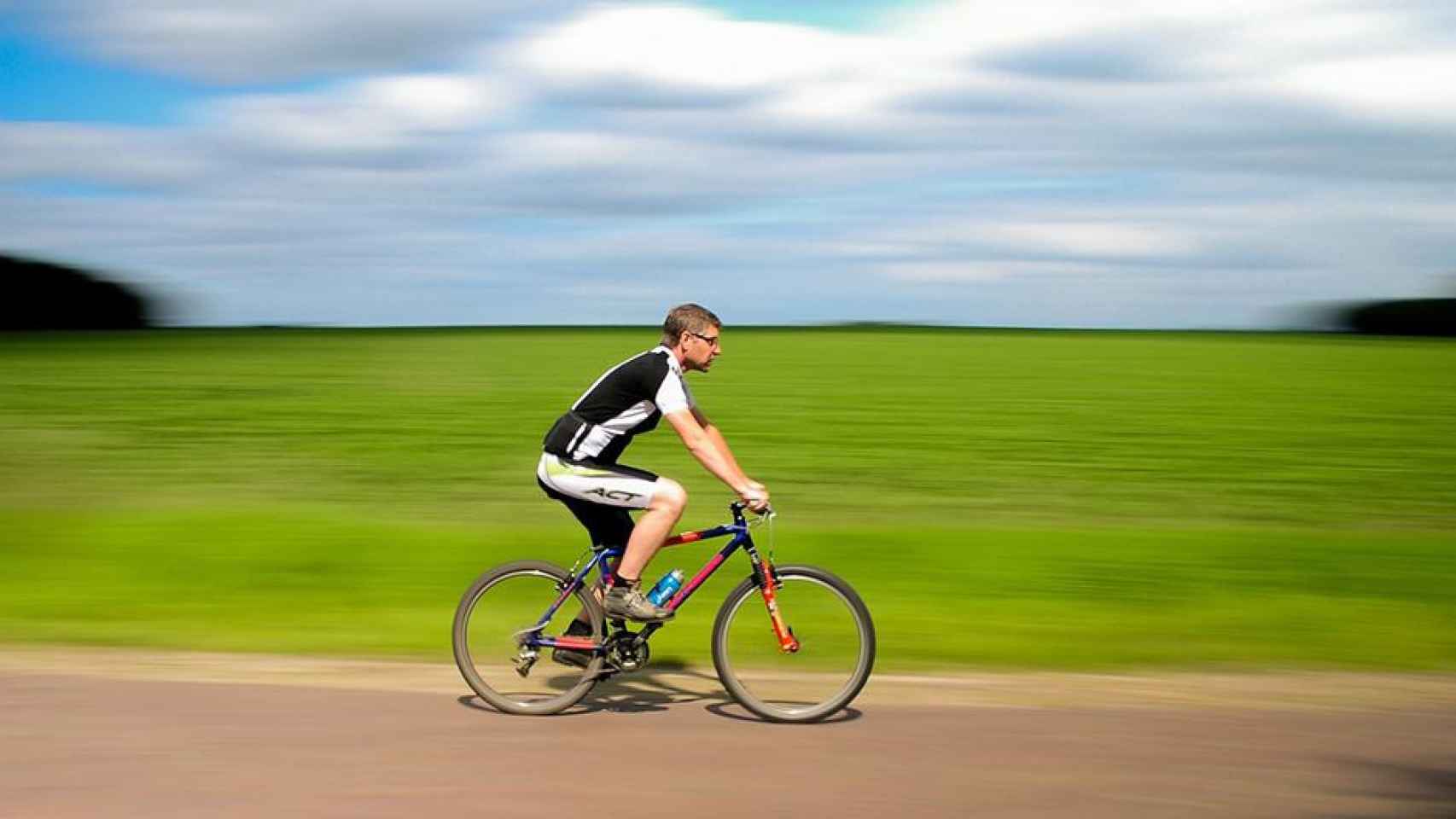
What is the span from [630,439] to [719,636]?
3.37 ft

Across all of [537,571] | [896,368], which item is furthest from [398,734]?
[896,368]

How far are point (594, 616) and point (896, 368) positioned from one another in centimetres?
2873

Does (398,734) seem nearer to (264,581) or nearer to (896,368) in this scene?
(264,581)

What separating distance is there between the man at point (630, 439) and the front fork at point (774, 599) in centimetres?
43

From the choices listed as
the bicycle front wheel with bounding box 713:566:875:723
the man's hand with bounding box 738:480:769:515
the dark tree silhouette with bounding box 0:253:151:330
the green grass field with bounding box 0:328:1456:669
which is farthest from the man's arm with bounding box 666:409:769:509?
the dark tree silhouette with bounding box 0:253:151:330

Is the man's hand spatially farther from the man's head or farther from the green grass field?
the green grass field

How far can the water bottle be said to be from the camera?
7.98 meters

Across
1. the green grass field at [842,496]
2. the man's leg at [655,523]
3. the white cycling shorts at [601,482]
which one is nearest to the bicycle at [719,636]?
the man's leg at [655,523]

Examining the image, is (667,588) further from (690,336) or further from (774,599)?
(690,336)

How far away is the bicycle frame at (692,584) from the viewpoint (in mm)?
7859

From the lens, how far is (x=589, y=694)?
27.9 feet

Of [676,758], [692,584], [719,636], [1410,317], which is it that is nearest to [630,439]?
[692,584]

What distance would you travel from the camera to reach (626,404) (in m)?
7.79

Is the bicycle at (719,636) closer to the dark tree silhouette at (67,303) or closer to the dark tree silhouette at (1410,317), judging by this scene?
the dark tree silhouette at (67,303)
